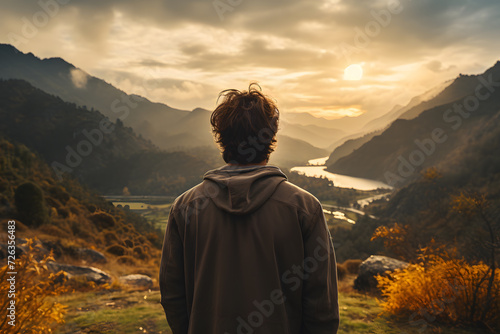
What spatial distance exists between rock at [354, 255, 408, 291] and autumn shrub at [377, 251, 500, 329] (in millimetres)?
4084

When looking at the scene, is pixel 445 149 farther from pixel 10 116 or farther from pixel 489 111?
pixel 10 116

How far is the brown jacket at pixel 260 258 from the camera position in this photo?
4.92ft

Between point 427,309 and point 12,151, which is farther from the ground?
point 12,151

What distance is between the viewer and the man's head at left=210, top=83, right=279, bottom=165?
5.34ft

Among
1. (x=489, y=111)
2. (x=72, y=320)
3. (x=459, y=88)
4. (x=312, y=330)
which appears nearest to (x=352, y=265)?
(x=72, y=320)

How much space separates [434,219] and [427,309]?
53.9m

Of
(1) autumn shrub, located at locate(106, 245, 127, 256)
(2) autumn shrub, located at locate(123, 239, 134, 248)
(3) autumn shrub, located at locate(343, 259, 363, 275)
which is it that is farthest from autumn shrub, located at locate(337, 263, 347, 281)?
(2) autumn shrub, located at locate(123, 239, 134, 248)

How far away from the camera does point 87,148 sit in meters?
92.6

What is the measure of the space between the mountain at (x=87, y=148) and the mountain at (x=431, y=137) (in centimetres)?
8082

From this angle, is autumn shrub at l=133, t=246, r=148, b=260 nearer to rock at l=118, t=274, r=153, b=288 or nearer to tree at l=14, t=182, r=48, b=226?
tree at l=14, t=182, r=48, b=226

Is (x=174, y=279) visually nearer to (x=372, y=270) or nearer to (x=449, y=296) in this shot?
(x=449, y=296)

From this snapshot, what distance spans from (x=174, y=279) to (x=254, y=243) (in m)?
0.64

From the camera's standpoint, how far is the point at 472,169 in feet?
192

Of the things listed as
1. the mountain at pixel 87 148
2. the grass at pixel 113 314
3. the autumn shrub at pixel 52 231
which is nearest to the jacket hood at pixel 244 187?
the grass at pixel 113 314
